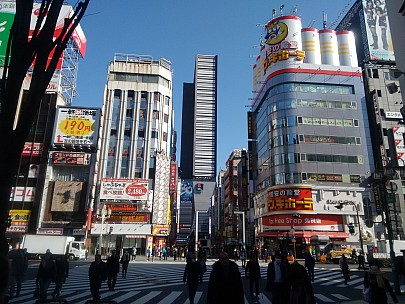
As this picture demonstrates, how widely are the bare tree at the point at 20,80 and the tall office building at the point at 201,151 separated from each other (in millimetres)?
125813

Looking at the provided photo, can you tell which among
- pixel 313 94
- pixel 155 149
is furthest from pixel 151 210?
pixel 313 94

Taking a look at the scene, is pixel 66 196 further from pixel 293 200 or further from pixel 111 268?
pixel 111 268

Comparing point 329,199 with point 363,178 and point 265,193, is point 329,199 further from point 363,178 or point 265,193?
point 265,193

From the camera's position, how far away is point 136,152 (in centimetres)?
5241

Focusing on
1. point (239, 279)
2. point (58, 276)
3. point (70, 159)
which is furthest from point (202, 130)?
point (239, 279)

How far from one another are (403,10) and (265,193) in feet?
105

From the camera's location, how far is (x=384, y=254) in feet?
91.1

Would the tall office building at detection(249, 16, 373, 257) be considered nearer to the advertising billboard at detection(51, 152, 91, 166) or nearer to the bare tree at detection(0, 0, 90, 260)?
the advertising billboard at detection(51, 152, 91, 166)

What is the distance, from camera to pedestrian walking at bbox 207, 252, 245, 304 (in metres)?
4.82

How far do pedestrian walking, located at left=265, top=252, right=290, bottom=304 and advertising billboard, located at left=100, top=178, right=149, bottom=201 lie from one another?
38.6 meters

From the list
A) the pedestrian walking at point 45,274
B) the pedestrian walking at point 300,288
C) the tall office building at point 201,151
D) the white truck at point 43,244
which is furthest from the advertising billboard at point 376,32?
the tall office building at point 201,151

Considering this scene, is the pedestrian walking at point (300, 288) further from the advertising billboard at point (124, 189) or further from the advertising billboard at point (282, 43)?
the advertising billboard at point (282, 43)

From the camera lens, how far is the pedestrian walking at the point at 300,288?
5.45m

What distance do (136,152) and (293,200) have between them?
2772cm
